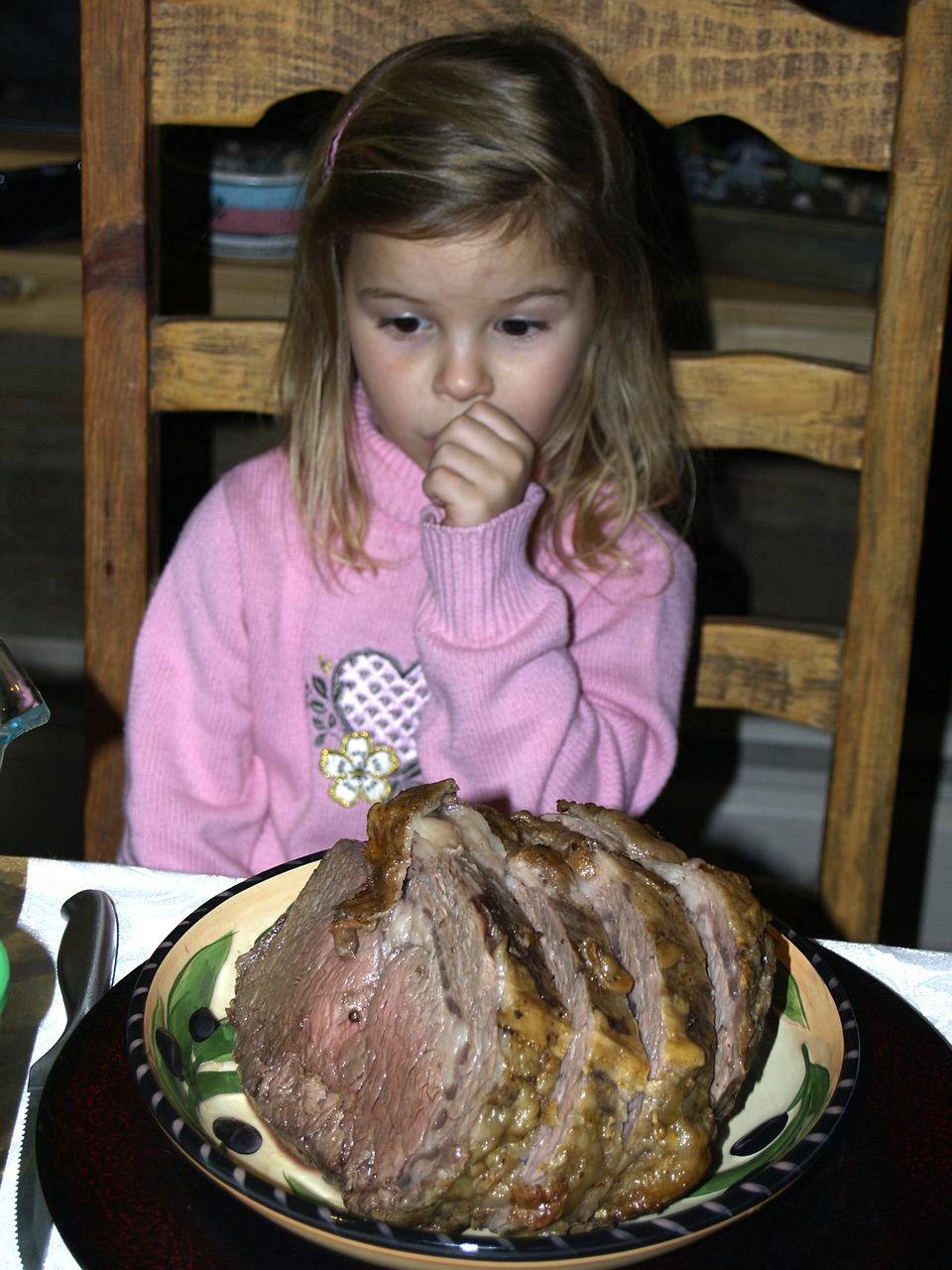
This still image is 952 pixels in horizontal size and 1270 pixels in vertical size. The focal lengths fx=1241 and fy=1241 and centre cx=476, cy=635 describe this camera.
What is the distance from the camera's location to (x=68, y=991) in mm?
706

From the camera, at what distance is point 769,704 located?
1.31 meters

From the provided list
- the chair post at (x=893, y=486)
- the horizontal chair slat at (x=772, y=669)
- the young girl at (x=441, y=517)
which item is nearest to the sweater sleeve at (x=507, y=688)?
the young girl at (x=441, y=517)

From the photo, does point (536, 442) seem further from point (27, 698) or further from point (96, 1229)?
point (96, 1229)

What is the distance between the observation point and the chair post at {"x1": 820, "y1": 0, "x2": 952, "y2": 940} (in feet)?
3.59

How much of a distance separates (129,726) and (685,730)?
4.96 ft

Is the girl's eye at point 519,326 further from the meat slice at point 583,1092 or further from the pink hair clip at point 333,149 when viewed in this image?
the meat slice at point 583,1092

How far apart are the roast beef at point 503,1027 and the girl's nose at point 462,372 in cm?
62

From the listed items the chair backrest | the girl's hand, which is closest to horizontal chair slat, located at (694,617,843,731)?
the chair backrest

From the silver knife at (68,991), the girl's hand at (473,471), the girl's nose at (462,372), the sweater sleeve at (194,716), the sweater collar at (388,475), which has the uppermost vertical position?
the girl's nose at (462,372)

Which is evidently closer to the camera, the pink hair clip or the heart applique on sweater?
the pink hair clip

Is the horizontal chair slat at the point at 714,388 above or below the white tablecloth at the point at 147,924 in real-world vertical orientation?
above

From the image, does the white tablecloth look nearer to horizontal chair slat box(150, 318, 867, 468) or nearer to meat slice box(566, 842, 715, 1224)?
meat slice box(566, 842, 715, 1224)

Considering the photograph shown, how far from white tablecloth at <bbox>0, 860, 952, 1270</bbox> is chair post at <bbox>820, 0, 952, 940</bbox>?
0.44m

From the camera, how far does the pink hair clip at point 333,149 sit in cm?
119
